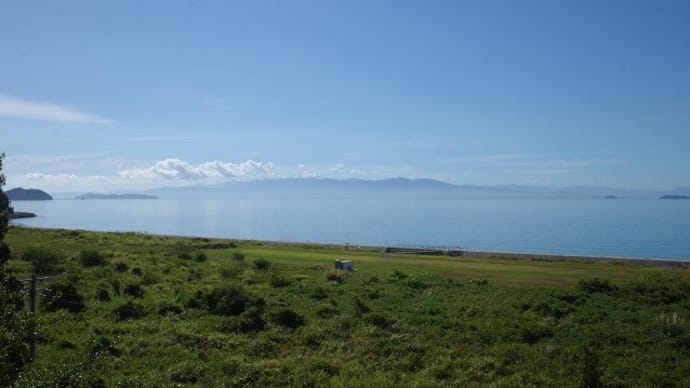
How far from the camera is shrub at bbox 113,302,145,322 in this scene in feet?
75.3

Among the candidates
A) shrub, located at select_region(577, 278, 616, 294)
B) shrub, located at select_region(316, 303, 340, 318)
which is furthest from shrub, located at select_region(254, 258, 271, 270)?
shrub, located at select_region(577, 278, 616, 294)

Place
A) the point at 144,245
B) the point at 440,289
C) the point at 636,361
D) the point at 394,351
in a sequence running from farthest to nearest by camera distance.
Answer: the point at 144,245, the point at 440,289, the point at 394,351, the point at 636,361

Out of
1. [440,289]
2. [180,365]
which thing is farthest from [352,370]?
[440,289]

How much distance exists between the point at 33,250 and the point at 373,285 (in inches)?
1016

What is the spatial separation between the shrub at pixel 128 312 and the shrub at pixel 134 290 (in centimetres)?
362

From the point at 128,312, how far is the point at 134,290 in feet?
15.6

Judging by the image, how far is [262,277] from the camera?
3216 centimetres

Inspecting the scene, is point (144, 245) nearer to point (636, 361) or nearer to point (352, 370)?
point (352, 370)

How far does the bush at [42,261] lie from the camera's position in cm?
3347

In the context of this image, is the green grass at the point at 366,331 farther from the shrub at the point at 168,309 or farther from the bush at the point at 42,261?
the bush at the point at 42,261

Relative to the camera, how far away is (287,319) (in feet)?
71.7

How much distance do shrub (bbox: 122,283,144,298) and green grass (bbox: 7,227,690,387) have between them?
0.30 ft

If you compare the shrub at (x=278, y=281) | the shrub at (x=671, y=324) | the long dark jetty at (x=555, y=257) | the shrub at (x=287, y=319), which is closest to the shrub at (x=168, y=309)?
the shrub at (x=287, y=319)

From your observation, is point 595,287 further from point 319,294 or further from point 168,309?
point 168,309
